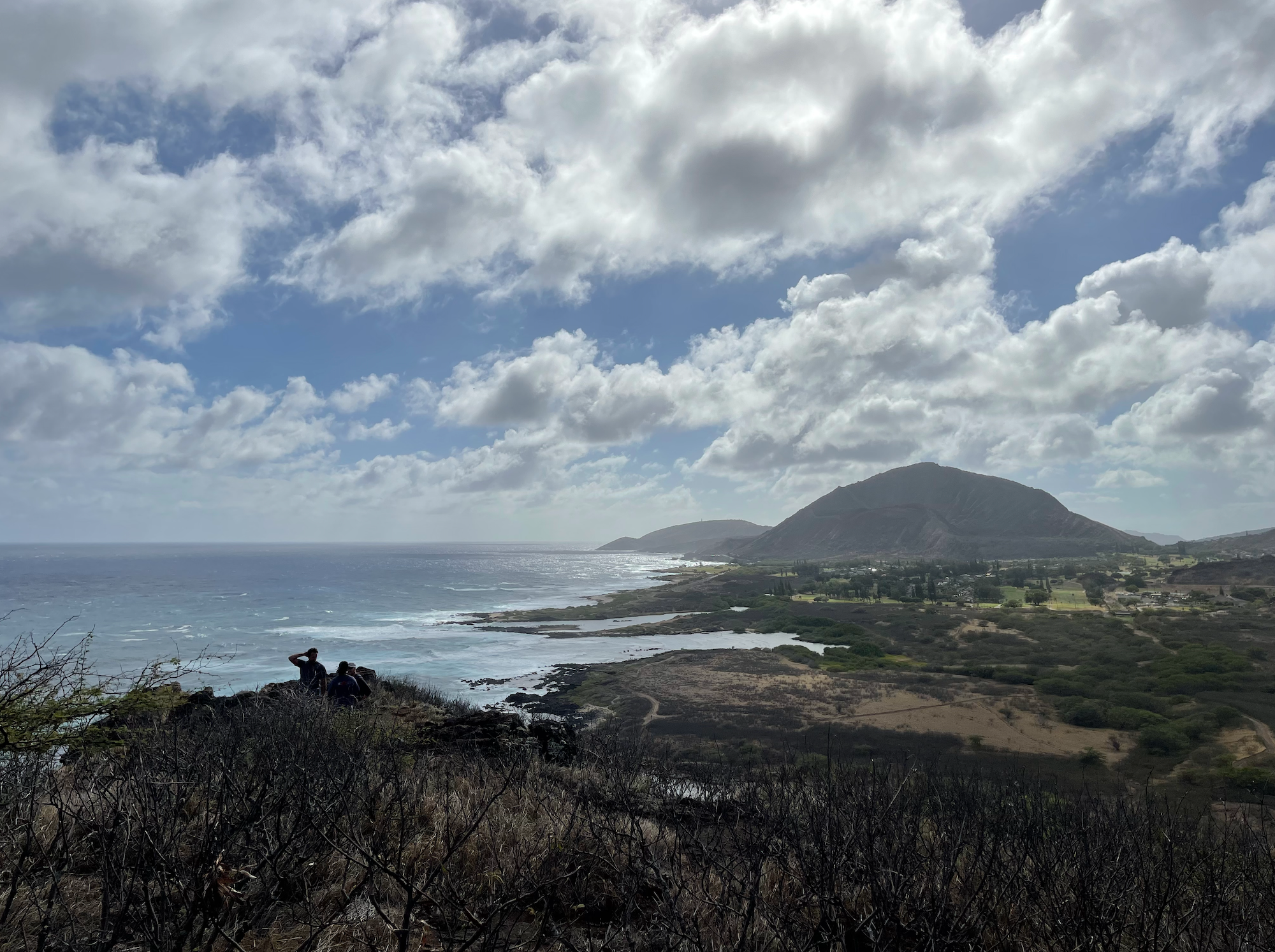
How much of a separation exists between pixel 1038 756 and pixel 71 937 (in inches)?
1120

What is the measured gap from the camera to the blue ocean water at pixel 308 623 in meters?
41.2

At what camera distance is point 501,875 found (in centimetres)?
439

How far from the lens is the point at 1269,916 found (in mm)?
5184

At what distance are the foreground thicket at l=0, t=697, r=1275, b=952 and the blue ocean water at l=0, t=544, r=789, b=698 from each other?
252 cm

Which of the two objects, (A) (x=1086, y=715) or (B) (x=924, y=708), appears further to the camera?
(B) (x=924, y=708)

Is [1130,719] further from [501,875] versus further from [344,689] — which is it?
[501,875]

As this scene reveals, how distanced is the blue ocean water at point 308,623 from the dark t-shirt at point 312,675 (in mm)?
2530

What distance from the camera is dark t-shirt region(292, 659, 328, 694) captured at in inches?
553

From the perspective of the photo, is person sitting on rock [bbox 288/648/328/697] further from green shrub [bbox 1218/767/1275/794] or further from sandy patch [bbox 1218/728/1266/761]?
sandy patch [bbox 1218/728/1266/761]

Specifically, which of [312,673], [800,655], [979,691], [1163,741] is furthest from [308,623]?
[1163,741]

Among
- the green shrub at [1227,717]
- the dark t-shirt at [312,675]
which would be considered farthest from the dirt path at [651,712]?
the green shrub at [1227,717]

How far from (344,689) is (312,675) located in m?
1.51

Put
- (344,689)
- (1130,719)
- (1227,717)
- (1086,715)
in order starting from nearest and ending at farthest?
1. (344,689)
2. (1227,717)
3. (1130,719)
4. (1086,715)

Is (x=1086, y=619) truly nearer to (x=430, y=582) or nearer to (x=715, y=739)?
(x=715, y=739)
